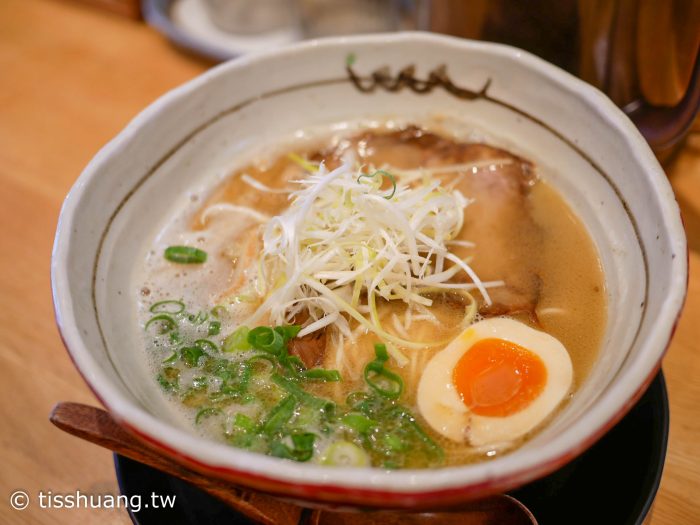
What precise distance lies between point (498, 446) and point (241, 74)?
1.24 meters

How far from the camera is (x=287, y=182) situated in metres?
1.82

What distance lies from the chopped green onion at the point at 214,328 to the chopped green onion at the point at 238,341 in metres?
0.04

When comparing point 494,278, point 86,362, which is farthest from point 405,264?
point 86,362

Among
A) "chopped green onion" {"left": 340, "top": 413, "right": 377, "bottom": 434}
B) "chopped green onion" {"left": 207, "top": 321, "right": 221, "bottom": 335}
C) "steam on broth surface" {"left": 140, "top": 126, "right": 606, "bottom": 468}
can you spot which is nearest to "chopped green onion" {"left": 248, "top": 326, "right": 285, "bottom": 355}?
"steam on broth surface" {"left": 140, "top": 126, "right": 606, "bottom": 468}

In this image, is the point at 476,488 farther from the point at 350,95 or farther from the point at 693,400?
the point at 350,95

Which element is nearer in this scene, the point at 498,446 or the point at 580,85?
the point at 498,446

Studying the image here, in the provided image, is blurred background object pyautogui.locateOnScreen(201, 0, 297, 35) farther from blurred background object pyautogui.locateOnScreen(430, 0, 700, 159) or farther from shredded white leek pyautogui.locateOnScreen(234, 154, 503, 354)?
shredded white leek pyautogui.locateOnScreen(234, 154, 503, 354)

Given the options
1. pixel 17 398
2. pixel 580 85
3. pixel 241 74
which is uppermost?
pixel 580 85

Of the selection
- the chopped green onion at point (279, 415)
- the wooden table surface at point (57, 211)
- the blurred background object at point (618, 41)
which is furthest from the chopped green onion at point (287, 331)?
the blurred background object at point (618, 41)

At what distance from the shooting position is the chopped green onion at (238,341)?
1.39 m

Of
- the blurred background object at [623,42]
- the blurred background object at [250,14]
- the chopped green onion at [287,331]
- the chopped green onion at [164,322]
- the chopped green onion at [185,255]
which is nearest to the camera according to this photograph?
the chopped green onion at [287,331]

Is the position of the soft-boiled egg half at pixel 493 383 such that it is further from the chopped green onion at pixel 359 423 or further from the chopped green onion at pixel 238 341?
the chopped green onion at pixel 238 341

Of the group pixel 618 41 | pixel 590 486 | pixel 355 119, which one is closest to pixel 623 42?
pixel 618 41

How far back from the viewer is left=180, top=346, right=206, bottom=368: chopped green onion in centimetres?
138
